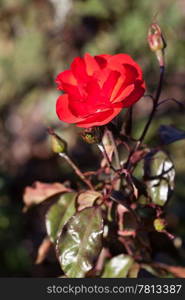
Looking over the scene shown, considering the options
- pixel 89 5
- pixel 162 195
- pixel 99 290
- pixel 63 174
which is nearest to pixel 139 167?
pixel 162 195

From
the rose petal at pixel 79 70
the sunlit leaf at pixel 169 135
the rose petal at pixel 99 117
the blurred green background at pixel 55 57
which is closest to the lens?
the rose petal at pixel 99 117

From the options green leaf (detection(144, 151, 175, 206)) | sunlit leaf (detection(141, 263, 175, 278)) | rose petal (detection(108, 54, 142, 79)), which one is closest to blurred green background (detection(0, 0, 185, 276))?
sunlit leaf (detection(141, 263, 175, 278))

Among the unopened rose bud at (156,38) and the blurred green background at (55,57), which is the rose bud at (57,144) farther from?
the blurred green background at (55,57)

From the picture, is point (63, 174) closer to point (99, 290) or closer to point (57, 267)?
point (57, 267)

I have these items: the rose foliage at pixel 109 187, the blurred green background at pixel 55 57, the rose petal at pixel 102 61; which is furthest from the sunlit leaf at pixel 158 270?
the blurred green background at pixel 55 57

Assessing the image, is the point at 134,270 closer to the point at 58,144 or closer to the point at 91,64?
the point at 58,144

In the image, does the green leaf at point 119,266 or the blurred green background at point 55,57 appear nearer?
the green leaf at point 119,266
